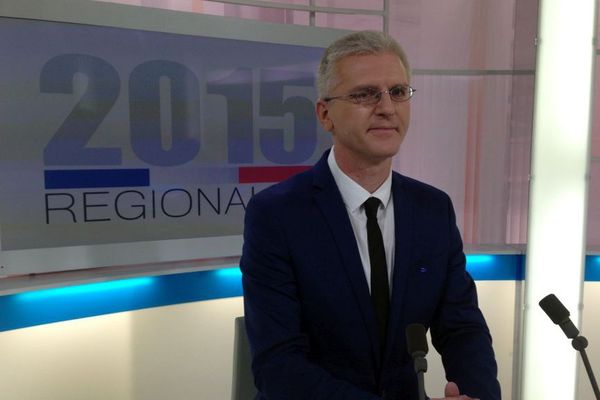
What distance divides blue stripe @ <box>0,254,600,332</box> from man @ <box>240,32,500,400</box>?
151cm

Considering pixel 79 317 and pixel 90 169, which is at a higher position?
pixel 90 169

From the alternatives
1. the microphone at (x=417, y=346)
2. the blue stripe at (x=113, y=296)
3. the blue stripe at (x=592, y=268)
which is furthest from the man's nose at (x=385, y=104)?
the blue stripe at (x=592, y=268)

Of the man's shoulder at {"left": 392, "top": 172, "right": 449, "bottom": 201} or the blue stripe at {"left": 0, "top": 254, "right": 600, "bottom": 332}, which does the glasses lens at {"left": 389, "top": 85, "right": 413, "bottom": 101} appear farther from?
the blue stripe at {"left": 0, "top": 254, "right": 600, "bottom": 332}

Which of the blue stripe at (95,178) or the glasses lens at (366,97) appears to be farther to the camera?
the blue stripe at (95,178)

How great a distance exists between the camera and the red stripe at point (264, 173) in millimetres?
3158

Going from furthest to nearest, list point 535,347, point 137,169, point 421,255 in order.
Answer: point 535,347
point 137,169
point 421,255

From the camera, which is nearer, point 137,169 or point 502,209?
point 137,169

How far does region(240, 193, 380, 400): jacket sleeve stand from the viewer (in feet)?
4.54

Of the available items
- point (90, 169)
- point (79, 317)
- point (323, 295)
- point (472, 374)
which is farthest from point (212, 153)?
point (472, 374)

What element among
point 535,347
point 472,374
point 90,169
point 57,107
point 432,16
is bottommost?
point 535,347

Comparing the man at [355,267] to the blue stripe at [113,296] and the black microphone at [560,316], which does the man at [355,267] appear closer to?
the black microphone at [560,316]

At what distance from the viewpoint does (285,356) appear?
142 cm

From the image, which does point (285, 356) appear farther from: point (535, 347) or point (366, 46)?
point (535, 347)

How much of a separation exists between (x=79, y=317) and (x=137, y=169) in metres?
0.76
